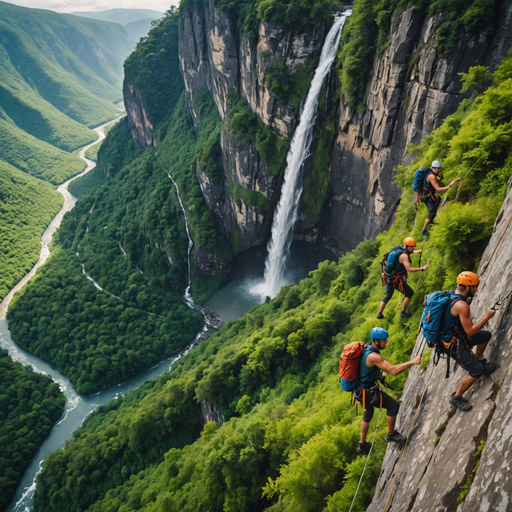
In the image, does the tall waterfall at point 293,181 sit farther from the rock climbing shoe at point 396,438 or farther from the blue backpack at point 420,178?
the rock climbing shoe at point 396,438

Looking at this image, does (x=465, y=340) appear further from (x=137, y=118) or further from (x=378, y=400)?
(x=137, y=118)

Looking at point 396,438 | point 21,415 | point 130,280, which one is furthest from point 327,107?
point 21,415

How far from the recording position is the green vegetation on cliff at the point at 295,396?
9805mm

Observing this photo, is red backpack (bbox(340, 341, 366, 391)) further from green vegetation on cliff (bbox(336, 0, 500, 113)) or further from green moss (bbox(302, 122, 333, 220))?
green moss (bbox(302, 122, 333, 220))

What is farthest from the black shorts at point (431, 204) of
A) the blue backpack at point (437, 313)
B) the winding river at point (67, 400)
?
the winding river at point (67, 400)

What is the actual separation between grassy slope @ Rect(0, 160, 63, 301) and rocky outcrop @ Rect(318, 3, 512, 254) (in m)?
60.5

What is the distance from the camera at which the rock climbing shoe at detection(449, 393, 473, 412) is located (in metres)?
5.70

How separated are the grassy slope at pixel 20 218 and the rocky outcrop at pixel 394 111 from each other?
6048cm

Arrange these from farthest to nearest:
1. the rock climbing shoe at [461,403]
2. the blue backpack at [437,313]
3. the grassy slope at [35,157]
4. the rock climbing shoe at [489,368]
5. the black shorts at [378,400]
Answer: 1. the grassy slope at [35,157]
2. the black shorts at [378,400]
3. the blue backpack at [437,313]
4. the rock climbing shoe at [461,403]
5. the rock climbing shoe at [489,368]

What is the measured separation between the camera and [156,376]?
44281mm

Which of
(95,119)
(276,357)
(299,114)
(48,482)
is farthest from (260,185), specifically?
(95,119)

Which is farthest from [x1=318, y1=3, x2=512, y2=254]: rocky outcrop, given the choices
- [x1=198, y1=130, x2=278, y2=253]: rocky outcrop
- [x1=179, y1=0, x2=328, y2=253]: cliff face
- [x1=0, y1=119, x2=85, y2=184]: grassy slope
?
[x1=0, y1=119, x2=85, y2=184]: grassy slope

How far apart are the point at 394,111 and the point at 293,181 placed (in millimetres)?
15705

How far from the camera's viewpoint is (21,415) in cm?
4100
